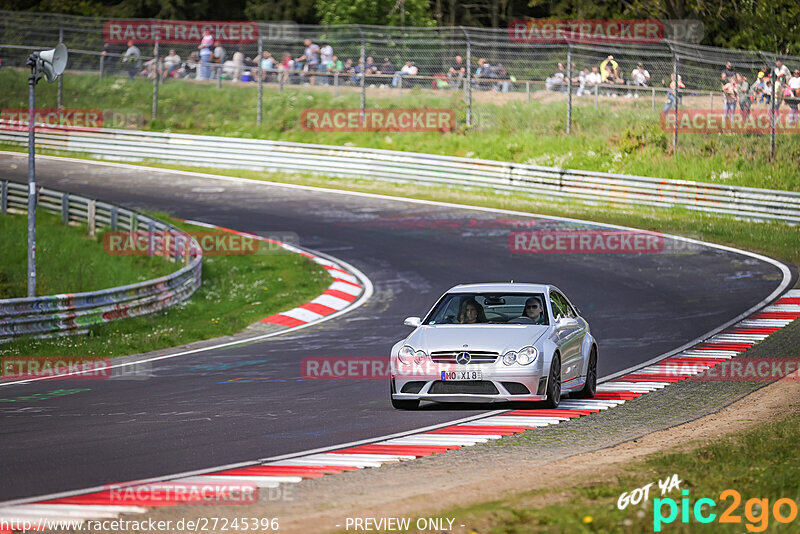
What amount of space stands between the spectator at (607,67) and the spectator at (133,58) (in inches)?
663

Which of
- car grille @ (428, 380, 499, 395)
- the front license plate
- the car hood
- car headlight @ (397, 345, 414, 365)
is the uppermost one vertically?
the car hood

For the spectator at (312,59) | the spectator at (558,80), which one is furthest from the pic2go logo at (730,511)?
the spectator at (312,59)

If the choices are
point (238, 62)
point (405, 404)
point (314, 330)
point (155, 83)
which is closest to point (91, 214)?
point (314, 330)

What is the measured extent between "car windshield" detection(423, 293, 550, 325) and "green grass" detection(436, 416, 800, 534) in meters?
3.37

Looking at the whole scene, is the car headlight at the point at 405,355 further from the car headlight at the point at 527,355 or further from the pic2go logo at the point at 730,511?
the pic2go logo at the point at 730,511

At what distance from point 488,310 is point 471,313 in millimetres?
518

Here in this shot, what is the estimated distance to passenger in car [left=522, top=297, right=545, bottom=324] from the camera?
1225 cm

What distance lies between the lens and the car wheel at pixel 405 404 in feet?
38.6

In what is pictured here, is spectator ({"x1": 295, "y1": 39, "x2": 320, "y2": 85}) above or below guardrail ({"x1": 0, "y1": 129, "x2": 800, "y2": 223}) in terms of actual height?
above

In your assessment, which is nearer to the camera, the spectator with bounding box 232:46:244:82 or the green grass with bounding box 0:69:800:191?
the green grass with bounding box 0:69:800:191

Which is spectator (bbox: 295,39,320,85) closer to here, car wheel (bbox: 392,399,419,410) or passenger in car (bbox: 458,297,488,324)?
passenger in car (bbox: 458,297,488,324)

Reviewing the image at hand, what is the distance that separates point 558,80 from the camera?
34.1m

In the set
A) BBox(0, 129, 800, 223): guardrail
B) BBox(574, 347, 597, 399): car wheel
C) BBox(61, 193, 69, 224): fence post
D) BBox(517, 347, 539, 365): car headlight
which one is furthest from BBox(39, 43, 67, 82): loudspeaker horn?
BBox(0, 129, 800, 223): guardrail

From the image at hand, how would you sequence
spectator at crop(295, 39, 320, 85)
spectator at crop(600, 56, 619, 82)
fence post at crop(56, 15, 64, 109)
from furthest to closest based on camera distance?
fence post at crop(56, 15, 64, 109) → spectator at crop(295, 39, 320, 85) → spectator at crop(600, 56, 619, 82)
